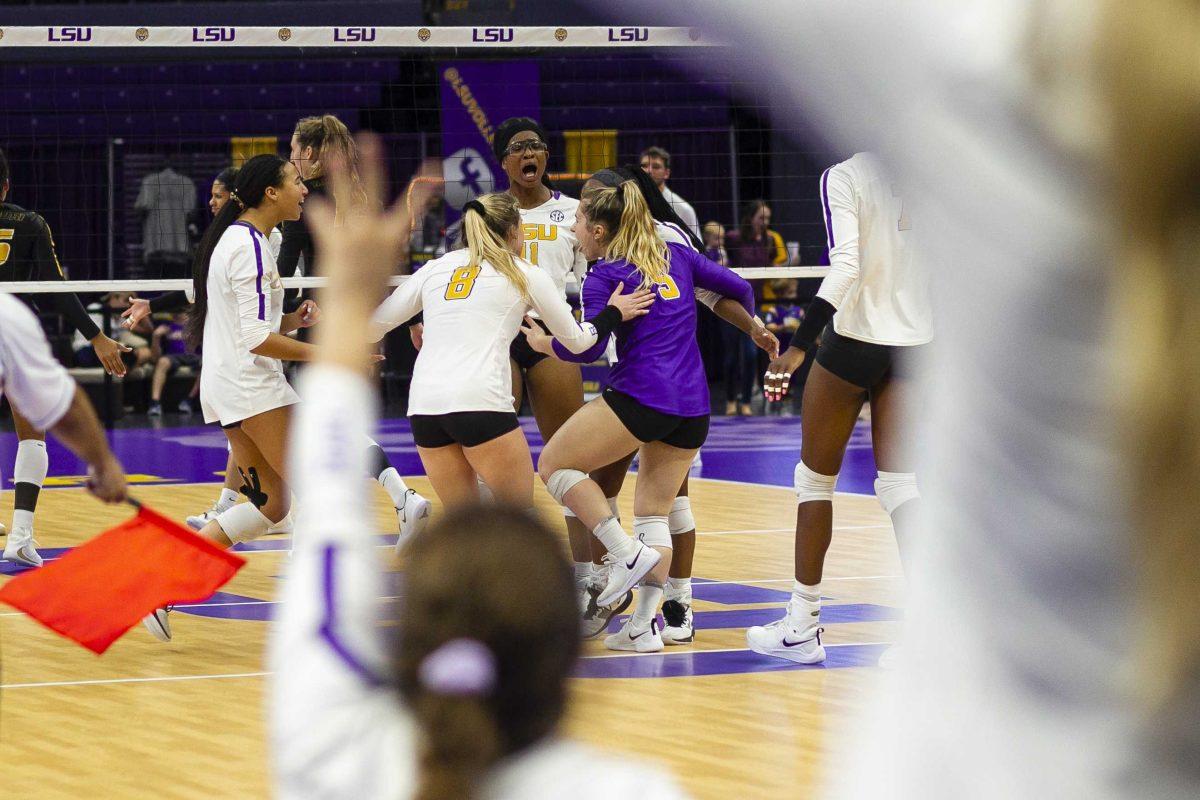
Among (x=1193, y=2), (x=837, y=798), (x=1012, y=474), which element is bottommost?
(x=837, y=798)

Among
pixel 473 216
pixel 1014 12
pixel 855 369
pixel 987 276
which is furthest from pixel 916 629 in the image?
pixel 473 216

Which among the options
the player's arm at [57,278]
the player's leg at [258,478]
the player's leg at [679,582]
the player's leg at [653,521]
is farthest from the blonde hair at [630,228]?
the player's arm at [57,278]

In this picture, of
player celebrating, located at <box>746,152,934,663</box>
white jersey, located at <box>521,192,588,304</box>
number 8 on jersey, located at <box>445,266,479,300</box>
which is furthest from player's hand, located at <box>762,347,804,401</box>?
white jersey, located at <box>521,192,588,304</box>

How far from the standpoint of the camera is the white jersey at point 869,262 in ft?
19.0

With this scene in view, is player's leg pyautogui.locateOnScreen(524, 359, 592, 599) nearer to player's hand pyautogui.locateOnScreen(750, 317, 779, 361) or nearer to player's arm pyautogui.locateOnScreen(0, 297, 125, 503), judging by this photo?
player's hand pyautogui.locateOnScreen(750, 317, 779, 361)

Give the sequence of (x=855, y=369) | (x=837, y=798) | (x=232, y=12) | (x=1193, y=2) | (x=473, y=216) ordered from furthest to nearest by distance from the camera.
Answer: (x=232, y=12) → (x=473, y=216) → (x=855, y=369) → (x=837, y=798) → (x=1193, y=2)

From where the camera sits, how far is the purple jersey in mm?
6180

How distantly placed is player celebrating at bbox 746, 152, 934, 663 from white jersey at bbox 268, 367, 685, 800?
445cm

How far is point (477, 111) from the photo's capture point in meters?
16.3

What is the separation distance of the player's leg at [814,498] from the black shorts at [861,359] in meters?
0.03

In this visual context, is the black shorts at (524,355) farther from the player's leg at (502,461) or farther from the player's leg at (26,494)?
the player's leg at (26,494)

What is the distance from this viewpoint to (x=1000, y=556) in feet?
3.57

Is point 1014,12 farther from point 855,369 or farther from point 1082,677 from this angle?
point 855,369

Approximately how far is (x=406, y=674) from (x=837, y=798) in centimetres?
33
